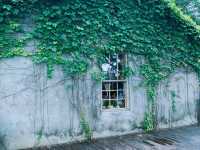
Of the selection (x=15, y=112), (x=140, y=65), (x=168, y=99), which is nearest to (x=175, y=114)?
(x=168, y=99)

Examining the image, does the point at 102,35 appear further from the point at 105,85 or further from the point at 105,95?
the point at 105,95

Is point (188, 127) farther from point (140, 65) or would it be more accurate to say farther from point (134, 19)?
point (134, 19)

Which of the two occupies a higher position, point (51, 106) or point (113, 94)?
point (113, 94)

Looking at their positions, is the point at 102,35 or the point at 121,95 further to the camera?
the point at 121,95

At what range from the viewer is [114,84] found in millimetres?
9398

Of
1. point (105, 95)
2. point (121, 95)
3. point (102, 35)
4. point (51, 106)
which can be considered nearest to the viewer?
point (51, 106)

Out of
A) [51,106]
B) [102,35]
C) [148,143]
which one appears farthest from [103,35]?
[148,143]

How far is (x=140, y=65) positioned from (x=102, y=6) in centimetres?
231

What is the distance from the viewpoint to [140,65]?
961 centimetres

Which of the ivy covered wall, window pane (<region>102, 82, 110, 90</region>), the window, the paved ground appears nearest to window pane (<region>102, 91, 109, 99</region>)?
the window

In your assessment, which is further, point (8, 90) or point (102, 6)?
point (102, 6)

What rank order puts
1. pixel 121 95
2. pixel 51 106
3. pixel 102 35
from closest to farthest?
pixel 51 106 → pixel 102 35 → pixel 121 95

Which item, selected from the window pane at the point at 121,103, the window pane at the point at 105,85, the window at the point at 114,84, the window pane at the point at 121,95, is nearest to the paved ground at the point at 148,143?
the window pane at the point at 121,103

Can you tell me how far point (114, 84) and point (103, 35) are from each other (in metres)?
1.63
